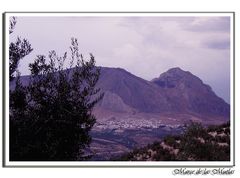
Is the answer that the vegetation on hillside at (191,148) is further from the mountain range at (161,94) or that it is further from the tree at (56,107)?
the tree at (56,107)

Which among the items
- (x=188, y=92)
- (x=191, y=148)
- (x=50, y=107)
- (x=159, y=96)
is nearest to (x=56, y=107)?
(x=50, y=107)

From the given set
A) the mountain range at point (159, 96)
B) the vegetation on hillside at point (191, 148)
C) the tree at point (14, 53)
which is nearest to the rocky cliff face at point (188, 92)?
the mountain range at point (159, 96)

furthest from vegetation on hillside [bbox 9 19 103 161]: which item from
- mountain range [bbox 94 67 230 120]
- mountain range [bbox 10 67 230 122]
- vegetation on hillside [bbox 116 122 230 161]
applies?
vegetation on hillside [bbox 116 122 230 161]

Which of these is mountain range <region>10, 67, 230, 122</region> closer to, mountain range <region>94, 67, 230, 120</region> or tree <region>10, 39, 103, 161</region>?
mountain range <region>94, 67, 230, 120</region>

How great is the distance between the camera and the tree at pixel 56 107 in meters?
31.1

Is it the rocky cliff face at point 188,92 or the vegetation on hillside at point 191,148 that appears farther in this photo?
the rocky cliff face at point 188,92

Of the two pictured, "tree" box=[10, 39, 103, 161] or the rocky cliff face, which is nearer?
"tree" box=[10, 39, 103, 161]

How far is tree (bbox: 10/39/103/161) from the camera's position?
3111 cm

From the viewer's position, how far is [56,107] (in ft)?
102

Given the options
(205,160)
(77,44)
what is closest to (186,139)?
(205,160)

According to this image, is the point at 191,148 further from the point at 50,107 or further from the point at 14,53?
the point at 14,53

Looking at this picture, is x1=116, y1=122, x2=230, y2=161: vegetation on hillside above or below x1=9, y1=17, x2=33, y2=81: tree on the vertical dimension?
below

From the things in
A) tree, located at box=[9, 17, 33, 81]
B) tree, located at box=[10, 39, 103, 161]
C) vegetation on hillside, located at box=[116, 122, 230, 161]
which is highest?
tree, located at box=[9, 17, 33, 81]
